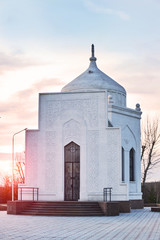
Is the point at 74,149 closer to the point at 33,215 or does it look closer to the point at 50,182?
the point at 50,182

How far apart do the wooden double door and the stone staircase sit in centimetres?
209

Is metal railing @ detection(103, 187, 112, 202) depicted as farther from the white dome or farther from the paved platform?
the white dome

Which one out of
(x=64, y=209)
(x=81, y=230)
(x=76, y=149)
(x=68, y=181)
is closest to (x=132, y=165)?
(x=76, y=149)

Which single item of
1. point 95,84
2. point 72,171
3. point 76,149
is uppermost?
point 95,84

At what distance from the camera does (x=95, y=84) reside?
3141cm

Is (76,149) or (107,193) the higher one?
(76,149)

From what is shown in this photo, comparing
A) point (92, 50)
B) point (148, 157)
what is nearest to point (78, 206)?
point (92, 50)

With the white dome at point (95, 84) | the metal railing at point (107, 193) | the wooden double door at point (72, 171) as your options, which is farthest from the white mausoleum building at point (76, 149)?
the white dome at point (95, 84)

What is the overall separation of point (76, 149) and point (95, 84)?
514cm

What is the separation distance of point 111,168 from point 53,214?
15.0 ft

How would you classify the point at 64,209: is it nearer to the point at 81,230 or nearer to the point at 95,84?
the point at 81,230

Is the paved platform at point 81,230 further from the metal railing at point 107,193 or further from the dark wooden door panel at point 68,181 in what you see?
the dark wooden door panel at point 68,181

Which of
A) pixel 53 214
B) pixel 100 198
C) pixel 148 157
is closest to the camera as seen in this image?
pixel 53 214

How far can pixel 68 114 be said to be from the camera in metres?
28.5
